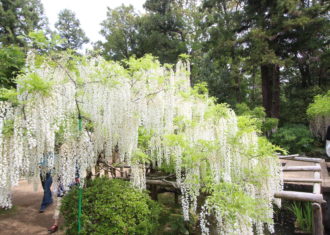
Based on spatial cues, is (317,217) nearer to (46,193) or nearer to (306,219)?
(306,219)

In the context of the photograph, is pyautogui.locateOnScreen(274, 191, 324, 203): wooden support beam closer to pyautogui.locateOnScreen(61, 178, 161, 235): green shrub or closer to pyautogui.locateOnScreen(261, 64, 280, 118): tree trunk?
pyautogui.locateOnScreen(61, 178, 161, 235): green shrub

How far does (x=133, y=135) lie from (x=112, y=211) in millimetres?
1139

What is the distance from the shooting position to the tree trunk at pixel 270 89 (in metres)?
11.3

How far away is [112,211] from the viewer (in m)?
3.14

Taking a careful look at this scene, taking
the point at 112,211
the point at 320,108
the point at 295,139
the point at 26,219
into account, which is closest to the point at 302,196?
the point at 112,211

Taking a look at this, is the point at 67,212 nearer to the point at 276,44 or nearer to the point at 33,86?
the point at 33,86

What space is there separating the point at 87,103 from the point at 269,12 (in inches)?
422

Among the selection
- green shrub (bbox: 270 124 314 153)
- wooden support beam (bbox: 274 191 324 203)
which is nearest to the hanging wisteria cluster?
wooden support beam (bbox: 274 191 324 203)

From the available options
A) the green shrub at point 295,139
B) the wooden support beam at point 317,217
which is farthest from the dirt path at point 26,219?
the green shrub at point 295,139

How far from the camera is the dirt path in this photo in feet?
15.2

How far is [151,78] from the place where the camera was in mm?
3662

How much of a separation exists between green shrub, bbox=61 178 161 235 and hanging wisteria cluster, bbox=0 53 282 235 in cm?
35

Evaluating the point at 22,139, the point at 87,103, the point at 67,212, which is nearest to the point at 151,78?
the point at 87,103

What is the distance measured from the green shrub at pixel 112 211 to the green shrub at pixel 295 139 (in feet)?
25.7
